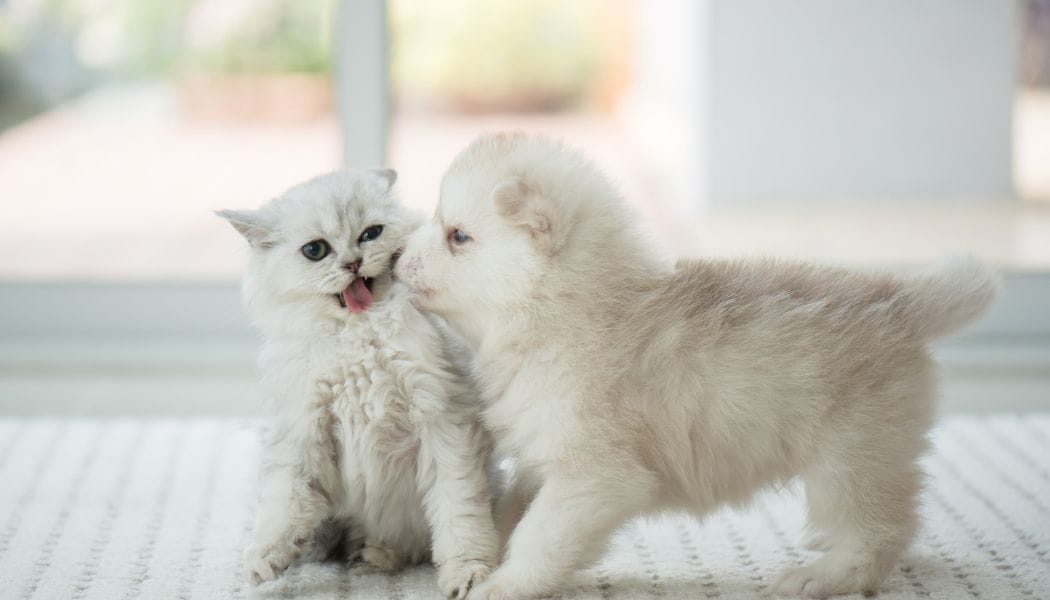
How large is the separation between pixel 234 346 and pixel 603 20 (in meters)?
1.83

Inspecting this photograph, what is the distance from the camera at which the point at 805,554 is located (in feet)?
4.89

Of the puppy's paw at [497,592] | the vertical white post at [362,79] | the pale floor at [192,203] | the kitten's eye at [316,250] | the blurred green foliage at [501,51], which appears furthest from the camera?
the blurred green foliage at [501,51]

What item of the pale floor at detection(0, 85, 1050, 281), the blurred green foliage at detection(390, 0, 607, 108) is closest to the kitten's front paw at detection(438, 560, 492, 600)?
the pale floor at detection(0, 85, 1050, 281)

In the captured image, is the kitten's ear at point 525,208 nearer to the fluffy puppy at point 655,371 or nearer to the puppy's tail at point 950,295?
the fluffy puppy at point 655,371

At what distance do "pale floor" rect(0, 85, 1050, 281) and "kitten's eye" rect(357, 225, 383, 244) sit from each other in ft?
4.36

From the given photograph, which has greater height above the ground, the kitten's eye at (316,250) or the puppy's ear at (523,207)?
the puppy's ear at (523,207)

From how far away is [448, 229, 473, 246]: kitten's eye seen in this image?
1327 millimetres

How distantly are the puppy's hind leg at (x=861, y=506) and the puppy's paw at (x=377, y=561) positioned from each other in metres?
0.43

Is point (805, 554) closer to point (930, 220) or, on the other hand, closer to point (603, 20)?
point (930, 220)

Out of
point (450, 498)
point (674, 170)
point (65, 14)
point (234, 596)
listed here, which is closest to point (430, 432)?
point (450, 498)

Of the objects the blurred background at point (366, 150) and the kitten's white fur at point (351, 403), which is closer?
the kitten's white fur at point (351, 403)

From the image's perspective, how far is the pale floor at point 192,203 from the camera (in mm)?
2734

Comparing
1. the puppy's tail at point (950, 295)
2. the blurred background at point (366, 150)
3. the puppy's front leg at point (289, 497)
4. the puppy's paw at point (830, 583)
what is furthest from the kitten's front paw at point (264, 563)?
the blurred background at point (366, 150)

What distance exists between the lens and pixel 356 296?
53.9 inches
